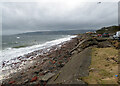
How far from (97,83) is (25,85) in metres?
5.73

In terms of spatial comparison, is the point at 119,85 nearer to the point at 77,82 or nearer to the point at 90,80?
the point at 90,80

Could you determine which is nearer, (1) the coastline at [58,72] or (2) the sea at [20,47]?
(1) the coastline at [58,72]

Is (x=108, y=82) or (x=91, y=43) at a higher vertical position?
(x=91, y=43)

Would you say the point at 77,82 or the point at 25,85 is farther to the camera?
the point at 25,85

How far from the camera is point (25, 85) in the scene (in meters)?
5.73

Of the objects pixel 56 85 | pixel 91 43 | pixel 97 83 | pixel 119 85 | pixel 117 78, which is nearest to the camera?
pixel 119 85

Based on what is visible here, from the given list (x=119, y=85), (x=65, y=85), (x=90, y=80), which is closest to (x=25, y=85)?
(x=65, y=85)

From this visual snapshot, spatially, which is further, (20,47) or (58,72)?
(20,47)

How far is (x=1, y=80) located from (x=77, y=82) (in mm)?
8043

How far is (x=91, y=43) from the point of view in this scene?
42.3ft

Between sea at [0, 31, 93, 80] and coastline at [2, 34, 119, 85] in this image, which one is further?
sea at [0, 31, 93, 80]

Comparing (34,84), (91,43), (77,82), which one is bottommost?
(34,84)

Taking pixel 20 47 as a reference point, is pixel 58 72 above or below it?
above

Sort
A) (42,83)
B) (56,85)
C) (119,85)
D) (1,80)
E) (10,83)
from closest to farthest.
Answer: (119,85)
(56,85)
(42,83)
(10,83)
(1,80)
